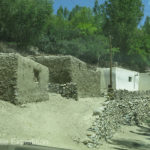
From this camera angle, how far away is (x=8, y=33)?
91.6 ft

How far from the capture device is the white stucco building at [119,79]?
73.9ft

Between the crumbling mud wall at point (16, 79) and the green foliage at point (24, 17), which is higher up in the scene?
the green foliage at point (24, 17)

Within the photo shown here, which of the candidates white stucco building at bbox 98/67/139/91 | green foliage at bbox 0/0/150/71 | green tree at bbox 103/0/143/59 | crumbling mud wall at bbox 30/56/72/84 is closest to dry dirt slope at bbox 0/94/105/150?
crumbling mud wall at bbox 30/56/72/84

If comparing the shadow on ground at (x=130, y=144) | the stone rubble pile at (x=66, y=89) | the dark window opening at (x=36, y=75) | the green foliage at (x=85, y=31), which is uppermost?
the green foliage at (x=85, y=31)

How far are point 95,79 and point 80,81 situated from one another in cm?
201

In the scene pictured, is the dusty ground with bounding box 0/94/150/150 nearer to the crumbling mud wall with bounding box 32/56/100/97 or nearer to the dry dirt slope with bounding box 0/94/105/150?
the dry dirt slope with bounding box 0/94/105/150

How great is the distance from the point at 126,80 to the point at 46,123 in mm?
16841

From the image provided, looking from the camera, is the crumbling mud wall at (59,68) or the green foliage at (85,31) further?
the green foliage at (85,31)

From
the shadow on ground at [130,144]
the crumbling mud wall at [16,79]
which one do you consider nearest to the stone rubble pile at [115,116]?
the shadow on ground at [130,144]

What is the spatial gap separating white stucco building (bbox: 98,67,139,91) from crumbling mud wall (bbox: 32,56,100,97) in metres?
8.05

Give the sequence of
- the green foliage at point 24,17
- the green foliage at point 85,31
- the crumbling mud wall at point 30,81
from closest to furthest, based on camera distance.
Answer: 1. the crumbling mud wall at point 30,81
2. the green foliage at point 24,17
3. the green foliage at point 85,31

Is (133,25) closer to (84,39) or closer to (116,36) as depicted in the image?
(116,36)

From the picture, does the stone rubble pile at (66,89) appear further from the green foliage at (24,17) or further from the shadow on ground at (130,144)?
the green foliage at (24,17)

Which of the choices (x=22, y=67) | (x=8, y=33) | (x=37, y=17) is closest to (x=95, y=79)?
(x=22, y=67)
